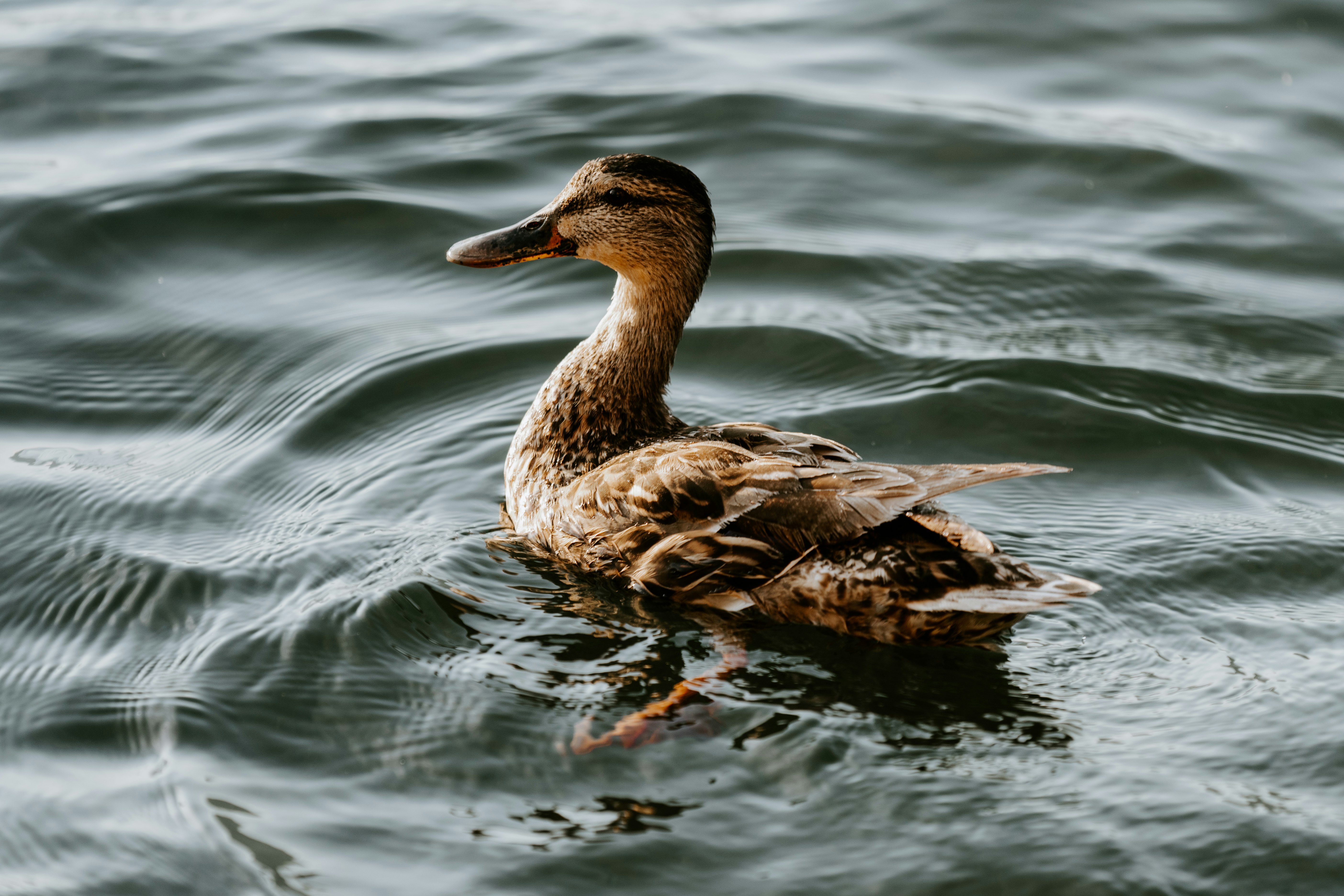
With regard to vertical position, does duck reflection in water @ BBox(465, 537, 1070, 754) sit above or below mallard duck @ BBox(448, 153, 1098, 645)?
below

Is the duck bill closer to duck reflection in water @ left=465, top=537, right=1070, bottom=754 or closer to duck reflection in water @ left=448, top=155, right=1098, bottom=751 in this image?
duck reflection in water @ left=448, top=155, right=1098, bottom=751

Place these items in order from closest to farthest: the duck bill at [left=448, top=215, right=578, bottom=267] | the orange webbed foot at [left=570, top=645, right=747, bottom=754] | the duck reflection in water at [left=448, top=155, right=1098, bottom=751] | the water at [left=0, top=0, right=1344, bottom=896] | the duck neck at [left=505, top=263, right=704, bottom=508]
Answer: the water at [left=0, top=0, right=1344, bottom=896] → the orange webbed foot at [left=570, top=645, right=747, bottom=754] → the duck reflection in water at [left=448, top=155, right=1098, bottom=751] → the duck neck at [left=505, top=263, right=704, bottom=508] → the duck bill at [left=448, top=215, right=578, bottom=267]

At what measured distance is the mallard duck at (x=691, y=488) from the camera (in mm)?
4387

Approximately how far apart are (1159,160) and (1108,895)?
622cm

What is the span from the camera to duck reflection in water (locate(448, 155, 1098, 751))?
4.38 m

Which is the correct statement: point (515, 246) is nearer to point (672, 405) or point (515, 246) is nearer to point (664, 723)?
point (672, 405)

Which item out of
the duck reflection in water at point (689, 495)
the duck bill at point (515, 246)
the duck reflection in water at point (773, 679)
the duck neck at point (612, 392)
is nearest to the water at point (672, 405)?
the duck reflection in water at point (773, 679)

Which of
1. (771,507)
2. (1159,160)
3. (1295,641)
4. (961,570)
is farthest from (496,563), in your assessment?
(1159,160)

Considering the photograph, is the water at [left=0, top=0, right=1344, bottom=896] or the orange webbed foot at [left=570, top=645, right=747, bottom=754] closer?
the water at [left=0, top=0, right=1344, bottom=896]

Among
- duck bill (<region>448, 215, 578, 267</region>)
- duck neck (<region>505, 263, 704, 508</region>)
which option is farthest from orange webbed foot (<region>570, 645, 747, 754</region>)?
duck bill (<region>448, 215, 578, 267</region>)

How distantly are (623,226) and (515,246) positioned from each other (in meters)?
0.45

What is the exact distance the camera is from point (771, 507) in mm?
4570

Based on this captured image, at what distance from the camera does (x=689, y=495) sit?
4.70 metres

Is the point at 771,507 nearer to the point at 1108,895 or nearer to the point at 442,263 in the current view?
the point at 1108,895
